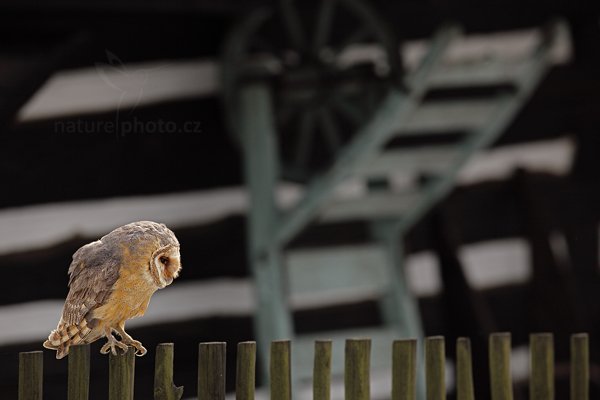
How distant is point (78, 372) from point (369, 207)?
2.93 metres

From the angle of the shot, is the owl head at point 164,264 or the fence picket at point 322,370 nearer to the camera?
the owl head at point 164,264

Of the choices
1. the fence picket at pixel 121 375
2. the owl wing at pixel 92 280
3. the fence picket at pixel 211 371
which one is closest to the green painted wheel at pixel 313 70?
the fence picket at pixel 211 371

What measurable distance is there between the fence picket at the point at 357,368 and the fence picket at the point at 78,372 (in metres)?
0.64

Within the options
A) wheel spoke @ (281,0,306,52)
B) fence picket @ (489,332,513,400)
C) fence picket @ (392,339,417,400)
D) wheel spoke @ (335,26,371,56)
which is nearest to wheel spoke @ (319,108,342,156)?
wheel spoke @ (335,26,371,56)

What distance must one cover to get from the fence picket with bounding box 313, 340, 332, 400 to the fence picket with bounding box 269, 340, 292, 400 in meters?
0.07

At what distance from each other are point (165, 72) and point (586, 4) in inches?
90.6

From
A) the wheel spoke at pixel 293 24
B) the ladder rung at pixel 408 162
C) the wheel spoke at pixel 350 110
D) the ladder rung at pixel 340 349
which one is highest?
the wheel spoke at pixel 293 24

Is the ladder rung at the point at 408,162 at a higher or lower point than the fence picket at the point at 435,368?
higher

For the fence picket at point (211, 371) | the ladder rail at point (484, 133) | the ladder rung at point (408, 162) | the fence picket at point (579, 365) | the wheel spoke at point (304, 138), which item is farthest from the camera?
the wheel spoke at point (304, 138)

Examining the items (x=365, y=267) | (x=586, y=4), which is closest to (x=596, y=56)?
(x=586, y=4)

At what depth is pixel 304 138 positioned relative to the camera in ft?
18.6

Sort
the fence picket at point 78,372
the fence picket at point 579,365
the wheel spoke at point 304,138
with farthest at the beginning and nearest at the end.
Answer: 1. the wheel spoke at point 304,138
2. the fence picket at point 579,365
3. the fence picket at point 78,372

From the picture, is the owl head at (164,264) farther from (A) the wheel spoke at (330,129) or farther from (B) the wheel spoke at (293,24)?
(A) the wheel spoke at (330,129)

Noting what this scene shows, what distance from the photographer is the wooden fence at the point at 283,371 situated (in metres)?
2.68
